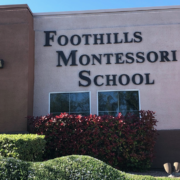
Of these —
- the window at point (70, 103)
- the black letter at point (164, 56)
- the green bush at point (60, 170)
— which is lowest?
the green bush at point (60, 170)

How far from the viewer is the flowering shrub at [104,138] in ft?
24.9

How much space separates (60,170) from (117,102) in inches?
196

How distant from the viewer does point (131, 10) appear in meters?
9.67

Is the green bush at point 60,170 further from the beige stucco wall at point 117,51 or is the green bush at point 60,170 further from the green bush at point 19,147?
the beige stucco wall at point 117,51

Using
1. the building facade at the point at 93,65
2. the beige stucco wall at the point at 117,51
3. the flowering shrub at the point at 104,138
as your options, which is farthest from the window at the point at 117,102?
the flowering shrub at the point at 104,138

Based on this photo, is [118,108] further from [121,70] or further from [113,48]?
[113,48]

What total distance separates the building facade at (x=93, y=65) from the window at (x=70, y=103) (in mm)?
37

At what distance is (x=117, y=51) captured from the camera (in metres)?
9.57

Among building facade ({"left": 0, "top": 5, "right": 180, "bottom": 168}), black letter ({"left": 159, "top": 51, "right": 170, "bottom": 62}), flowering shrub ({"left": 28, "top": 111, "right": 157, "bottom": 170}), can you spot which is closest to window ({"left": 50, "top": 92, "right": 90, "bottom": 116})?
building facade ({"left": 0, "top": 5, "right": 180, "bottom": 168})

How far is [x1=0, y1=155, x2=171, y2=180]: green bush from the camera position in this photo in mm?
4289

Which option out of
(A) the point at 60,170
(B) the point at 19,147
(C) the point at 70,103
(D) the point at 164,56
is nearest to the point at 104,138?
(C) the point at 70,103

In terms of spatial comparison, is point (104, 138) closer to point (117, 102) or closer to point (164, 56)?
point (117, 102)

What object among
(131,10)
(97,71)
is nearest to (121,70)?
(97,71)

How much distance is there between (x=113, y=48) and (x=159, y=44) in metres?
1.76
